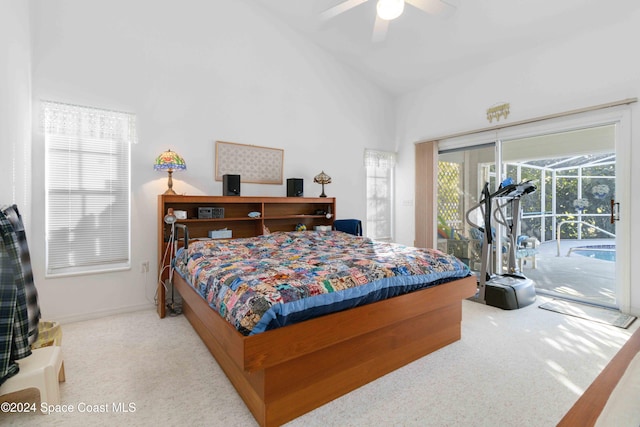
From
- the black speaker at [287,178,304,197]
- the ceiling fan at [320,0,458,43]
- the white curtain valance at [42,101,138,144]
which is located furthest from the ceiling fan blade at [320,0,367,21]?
the white curtain valance at [42,101,138,144]

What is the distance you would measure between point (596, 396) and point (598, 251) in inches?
155

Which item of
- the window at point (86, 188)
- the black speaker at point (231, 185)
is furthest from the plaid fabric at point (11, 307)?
the black speaker at point (231, 185)

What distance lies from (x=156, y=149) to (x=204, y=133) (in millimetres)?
583

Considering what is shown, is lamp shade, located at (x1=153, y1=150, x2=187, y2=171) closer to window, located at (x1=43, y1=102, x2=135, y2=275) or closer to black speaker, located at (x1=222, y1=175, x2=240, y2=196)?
window, located at (x1=43, y1=102, x2=135, y2=275)

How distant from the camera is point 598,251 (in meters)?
3.94

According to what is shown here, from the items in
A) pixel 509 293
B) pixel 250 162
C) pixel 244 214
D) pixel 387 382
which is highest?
pixel 250 162

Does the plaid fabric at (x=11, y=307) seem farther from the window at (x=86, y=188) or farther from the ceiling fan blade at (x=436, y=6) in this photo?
the ceiling fan blade at (x=436, y=6)

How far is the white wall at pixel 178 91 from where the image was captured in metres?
3.06

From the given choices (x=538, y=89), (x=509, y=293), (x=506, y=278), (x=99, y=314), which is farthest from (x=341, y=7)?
(x=99, y=314)

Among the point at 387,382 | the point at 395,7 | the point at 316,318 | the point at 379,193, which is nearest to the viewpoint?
the point at 316,318

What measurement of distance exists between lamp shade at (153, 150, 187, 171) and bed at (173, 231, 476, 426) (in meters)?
0.98

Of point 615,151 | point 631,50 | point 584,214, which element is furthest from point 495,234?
point 631,50

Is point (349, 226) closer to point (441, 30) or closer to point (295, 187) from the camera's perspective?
point (295, 187)

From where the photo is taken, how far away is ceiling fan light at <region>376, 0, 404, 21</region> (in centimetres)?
257
